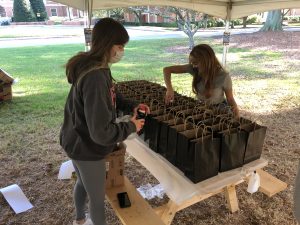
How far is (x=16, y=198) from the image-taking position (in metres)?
2.57

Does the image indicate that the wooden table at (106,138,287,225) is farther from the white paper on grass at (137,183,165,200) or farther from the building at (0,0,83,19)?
the building at (0,0,83,19)

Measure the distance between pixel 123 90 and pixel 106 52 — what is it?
1370mm

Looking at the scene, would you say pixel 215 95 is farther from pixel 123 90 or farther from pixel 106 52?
pixel 106 52

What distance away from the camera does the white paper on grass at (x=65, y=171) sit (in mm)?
2896

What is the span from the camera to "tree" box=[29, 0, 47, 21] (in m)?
25.9

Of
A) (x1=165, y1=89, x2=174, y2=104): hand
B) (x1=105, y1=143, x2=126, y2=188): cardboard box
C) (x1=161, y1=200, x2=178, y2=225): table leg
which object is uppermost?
(x1=165, y1=89, x2=174, y2=104): hand

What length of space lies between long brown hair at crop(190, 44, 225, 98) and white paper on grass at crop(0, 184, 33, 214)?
189 centimetres

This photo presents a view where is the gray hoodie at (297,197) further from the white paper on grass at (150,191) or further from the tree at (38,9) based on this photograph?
the tree at (38,9)

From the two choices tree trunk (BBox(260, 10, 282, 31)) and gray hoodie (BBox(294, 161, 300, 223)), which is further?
tree trunk (BBox(260, 10, 282, 31))

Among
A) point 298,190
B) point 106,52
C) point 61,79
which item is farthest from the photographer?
point 61,79

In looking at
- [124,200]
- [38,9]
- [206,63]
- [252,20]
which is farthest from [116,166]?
[38,9]

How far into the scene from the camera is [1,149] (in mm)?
3496

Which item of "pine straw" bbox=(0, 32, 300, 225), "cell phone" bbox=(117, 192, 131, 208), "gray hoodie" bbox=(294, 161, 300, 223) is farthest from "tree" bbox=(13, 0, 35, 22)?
"gray hoodie" bbox=(294, 161, 300, 223)

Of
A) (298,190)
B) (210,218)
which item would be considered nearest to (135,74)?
(210,218)
